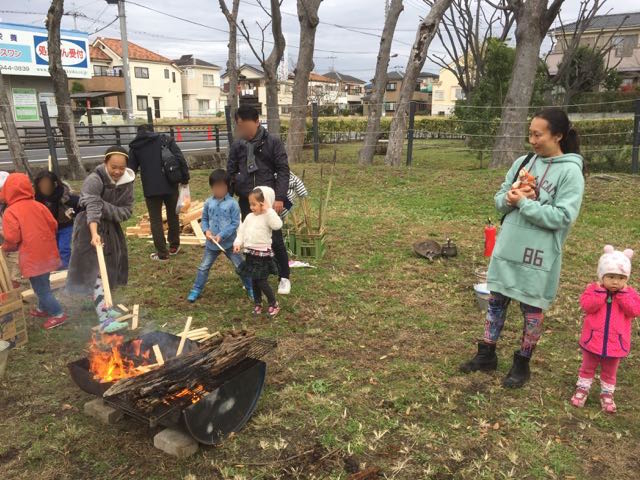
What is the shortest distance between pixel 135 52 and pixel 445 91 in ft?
126

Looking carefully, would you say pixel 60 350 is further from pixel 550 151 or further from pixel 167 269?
pixel 550 151

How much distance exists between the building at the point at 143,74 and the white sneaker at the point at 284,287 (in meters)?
45.8

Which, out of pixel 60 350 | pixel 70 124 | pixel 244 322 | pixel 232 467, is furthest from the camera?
pixel 70 124

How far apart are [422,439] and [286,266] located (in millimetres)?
2796

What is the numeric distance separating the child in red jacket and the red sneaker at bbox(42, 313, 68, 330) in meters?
0.34

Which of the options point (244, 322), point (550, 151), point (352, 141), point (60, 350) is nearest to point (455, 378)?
point (550, 151)

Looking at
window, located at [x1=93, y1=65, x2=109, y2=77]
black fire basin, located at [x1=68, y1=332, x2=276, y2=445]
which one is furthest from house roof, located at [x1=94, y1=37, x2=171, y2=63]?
black fire basin, located at [x1=68, y1=332, x2=276, y2=445]

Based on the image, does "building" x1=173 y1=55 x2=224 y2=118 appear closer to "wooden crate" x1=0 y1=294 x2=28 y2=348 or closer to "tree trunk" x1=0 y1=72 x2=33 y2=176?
"tree trunk" x1=0 y1=72 x2=33 y2=176

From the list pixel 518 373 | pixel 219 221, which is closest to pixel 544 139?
pixel 518 373

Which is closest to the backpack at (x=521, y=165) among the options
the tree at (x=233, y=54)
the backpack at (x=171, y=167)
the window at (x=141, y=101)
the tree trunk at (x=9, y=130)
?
the backpack at (x=171, y=167)

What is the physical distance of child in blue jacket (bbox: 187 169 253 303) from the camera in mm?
5168

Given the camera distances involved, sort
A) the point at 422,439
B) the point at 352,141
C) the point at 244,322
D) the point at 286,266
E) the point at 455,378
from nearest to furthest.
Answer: the point at 422,439, the point at 455,378, the point at 244,322, the point at 286,266, the point at 352,141

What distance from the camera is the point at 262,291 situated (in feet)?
16.8

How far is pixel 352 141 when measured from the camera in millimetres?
28594
